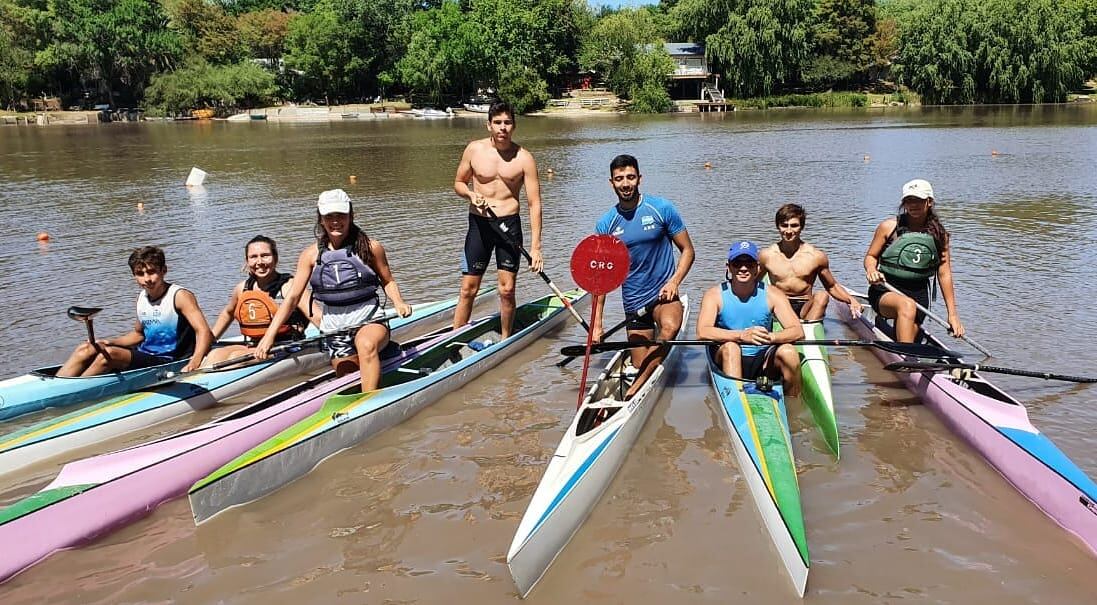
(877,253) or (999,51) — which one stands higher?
(999,51)

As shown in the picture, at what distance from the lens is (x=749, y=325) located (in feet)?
21.3

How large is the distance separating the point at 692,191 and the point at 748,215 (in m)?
3.86

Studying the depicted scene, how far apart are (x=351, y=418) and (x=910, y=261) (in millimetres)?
5289

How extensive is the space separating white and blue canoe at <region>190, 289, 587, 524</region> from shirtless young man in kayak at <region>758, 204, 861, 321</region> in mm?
2693

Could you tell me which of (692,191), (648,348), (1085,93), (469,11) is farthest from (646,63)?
(648,348)

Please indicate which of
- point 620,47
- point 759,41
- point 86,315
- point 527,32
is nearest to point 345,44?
point 527,32

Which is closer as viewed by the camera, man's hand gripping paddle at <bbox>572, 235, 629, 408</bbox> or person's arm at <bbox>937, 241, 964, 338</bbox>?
man's hand gripping paddle at <bbox>572, 235, 629, 408</bbox>

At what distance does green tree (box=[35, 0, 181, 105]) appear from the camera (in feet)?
220

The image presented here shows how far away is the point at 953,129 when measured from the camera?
36.0 m

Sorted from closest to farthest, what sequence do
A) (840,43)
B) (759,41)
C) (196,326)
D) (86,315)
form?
(86,315)
(196,326)
(759,41)
(840,43)

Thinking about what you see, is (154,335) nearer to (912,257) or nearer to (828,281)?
(828,281)

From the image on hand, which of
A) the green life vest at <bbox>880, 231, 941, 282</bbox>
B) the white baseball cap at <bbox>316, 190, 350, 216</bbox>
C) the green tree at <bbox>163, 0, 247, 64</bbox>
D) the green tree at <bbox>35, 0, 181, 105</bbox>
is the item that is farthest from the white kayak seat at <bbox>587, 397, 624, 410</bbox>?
the green tree at <bbox>163, 0, 247, 64</bbox>

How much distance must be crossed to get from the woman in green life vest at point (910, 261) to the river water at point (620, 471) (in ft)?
2.12

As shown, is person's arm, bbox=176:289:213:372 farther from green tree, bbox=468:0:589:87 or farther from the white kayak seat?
green tree, bbox=468:0:589:87
